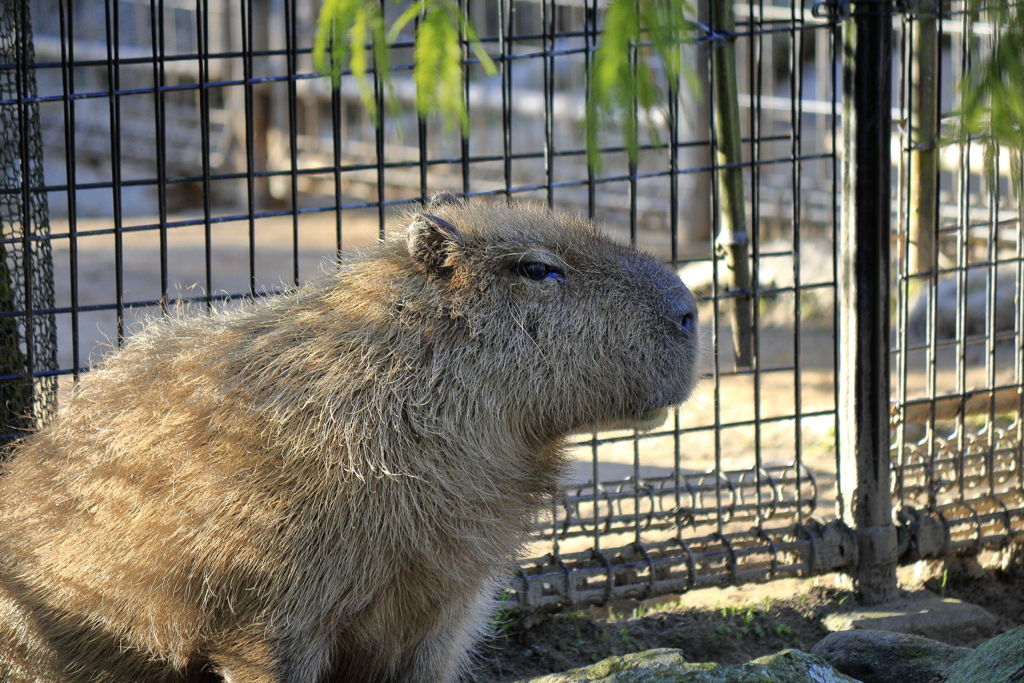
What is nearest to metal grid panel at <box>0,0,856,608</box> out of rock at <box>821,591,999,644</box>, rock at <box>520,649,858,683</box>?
rock at <box>821,591,999,644</box>

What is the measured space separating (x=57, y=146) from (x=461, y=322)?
13036 millimetres

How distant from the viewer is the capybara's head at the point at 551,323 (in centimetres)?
241

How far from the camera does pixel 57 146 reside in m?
13.5

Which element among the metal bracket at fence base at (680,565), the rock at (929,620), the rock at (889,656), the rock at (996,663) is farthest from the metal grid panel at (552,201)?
the rock at (996,663)

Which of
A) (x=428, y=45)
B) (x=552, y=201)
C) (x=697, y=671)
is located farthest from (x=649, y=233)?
(x=428, y=45)

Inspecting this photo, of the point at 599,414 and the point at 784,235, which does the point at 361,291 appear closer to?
the point at 599,414

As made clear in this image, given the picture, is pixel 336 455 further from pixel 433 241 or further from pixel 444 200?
pixel 444 200

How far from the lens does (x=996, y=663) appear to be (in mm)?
2174

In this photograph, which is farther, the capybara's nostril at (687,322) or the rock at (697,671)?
the capybara's nostril at (687,322)

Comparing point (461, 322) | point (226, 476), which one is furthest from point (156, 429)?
point (461, 322)

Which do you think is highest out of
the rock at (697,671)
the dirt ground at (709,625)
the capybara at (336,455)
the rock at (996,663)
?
the capybara at (336,455)

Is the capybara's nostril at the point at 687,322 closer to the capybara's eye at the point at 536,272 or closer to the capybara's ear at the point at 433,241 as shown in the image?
the capybara's eye at the point at 536,272

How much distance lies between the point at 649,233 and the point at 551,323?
28.9 ft

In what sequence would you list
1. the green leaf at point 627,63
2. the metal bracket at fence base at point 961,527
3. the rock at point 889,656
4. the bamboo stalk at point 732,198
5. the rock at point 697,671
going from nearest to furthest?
the green leaf at point 627,63, the rock at point 697,671, the rock at point 889,656, the bamboo stalk at point 732,198, the metal bracket at fence base at point 961,527
